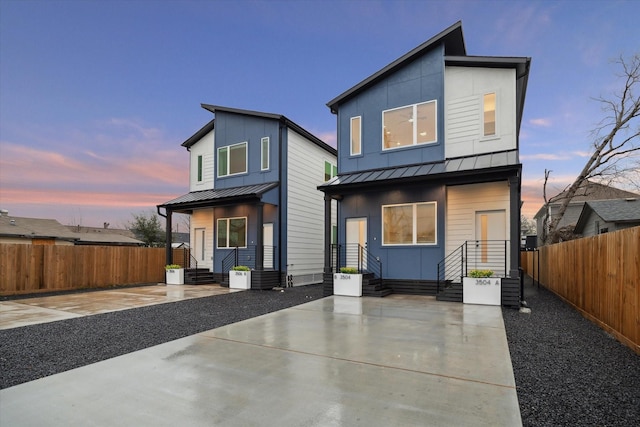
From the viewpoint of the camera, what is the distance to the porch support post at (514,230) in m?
8.32

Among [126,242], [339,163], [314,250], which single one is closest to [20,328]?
[339,163]

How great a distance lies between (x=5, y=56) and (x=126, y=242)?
22287 mm

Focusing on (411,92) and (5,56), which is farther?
(5,56)

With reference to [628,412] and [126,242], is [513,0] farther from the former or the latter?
[126,242]

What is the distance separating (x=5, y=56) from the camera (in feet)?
38.8

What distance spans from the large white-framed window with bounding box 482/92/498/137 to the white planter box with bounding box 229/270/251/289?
927cm

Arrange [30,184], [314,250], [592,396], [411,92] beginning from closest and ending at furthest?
[592,396]
[411,92]
[314,250]
[30,184]

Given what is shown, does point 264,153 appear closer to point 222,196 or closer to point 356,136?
point 222,196

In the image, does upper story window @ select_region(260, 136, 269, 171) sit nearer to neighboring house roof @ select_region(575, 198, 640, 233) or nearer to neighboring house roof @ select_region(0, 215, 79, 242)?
neighboring house roof @ select_region(575, 198, 640, 233)

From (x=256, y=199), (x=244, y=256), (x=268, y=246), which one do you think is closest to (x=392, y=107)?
(x=256, y=199)

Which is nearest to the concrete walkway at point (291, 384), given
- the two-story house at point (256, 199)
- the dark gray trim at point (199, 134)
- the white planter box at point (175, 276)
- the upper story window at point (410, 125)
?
the upper story window at point (410, 125)

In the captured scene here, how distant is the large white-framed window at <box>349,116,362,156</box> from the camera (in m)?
11.7

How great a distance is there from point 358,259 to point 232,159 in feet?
24.3

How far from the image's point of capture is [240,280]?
41.0ft
